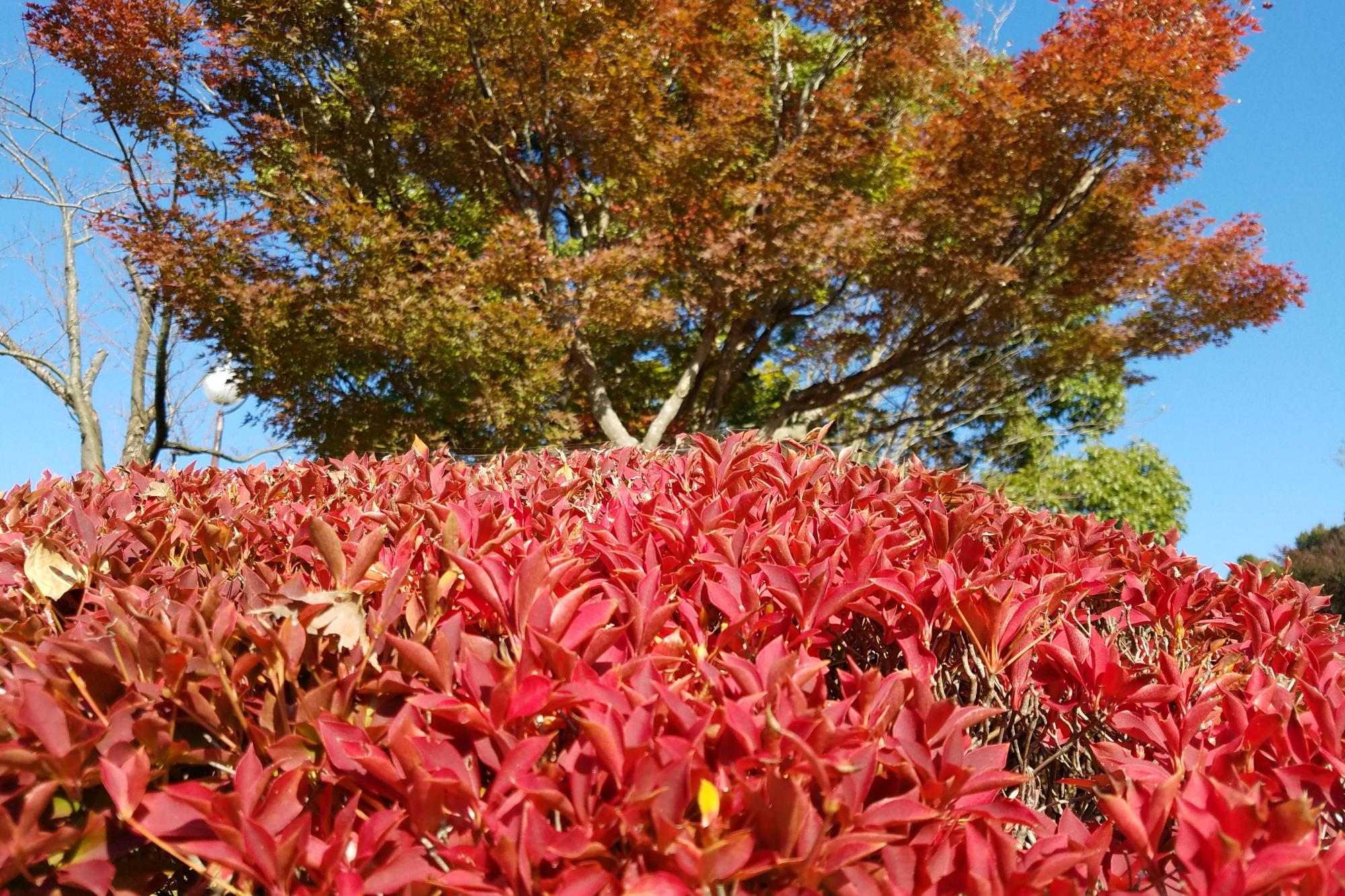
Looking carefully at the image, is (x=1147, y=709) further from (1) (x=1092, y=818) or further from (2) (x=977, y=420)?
(2) (x=977, y=420)

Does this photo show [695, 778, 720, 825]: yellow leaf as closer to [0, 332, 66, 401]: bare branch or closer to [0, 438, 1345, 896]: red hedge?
[0, 438, 1345, 896]: red hedge

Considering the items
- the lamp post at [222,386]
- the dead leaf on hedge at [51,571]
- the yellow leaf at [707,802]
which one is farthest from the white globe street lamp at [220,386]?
the yellow leaf at [707,802]

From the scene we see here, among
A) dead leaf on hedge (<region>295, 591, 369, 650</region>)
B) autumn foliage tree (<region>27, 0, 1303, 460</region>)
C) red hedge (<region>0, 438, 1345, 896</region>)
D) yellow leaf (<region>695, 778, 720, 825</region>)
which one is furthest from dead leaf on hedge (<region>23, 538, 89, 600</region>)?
autumn foliage tree (<region>27, 0, 1303, 460</region>)

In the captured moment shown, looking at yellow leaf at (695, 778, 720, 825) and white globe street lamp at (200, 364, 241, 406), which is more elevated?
white globe street lamp at (200, 364, 241, 406)

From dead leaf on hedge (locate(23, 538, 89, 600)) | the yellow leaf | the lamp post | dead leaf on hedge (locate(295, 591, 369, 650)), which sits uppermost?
the lamp post

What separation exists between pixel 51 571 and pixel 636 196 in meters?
11.5

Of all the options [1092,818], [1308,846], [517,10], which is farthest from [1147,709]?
[517,10]

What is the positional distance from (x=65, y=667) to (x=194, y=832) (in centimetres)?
40

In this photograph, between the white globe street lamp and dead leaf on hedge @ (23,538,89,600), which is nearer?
dead leaf on hedge @ (23,538,89,600)

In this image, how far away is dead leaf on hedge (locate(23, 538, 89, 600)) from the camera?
1834 mm

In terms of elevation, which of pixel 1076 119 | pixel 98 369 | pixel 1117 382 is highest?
pixel 98 369

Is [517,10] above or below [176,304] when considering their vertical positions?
above

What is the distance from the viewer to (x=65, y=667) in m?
1.39

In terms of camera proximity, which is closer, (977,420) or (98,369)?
(98,369)
